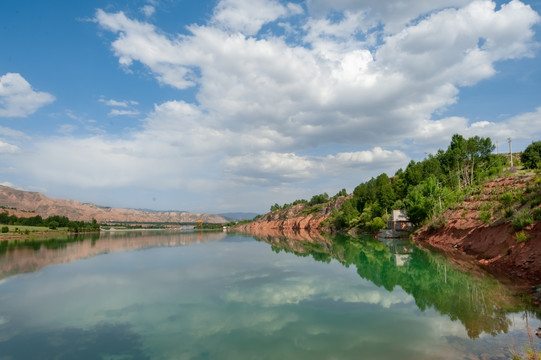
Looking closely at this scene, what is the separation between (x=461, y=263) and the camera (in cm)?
2683

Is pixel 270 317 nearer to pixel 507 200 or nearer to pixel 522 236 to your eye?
pixel 522 236

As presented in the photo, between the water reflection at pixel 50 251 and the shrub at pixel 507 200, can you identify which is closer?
the shrub at pixel 507 200

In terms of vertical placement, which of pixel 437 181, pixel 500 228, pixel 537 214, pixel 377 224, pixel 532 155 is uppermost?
pixel 532 155

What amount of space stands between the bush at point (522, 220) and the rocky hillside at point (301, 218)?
101 m

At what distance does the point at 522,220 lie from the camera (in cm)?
2284

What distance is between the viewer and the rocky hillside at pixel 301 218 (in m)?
132

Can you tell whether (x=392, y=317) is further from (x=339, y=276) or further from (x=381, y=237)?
(x=381, y=237)

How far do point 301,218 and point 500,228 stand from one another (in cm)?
12459

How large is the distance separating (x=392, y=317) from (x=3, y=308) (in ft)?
67.2

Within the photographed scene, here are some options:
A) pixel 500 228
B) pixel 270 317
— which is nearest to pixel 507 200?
pixel 500 228

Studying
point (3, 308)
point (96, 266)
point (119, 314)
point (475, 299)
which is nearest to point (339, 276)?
point (475, 299)

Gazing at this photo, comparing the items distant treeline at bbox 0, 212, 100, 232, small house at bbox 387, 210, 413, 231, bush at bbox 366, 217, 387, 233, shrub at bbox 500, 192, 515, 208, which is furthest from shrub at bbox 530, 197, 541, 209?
distant treeline at bbox 0, 212, 100, 232

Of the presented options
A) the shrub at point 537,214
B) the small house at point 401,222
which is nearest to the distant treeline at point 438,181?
the small house at point 401,222

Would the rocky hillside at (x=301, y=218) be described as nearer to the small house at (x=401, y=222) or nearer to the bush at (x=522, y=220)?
the small house at (x=401, y=222)
